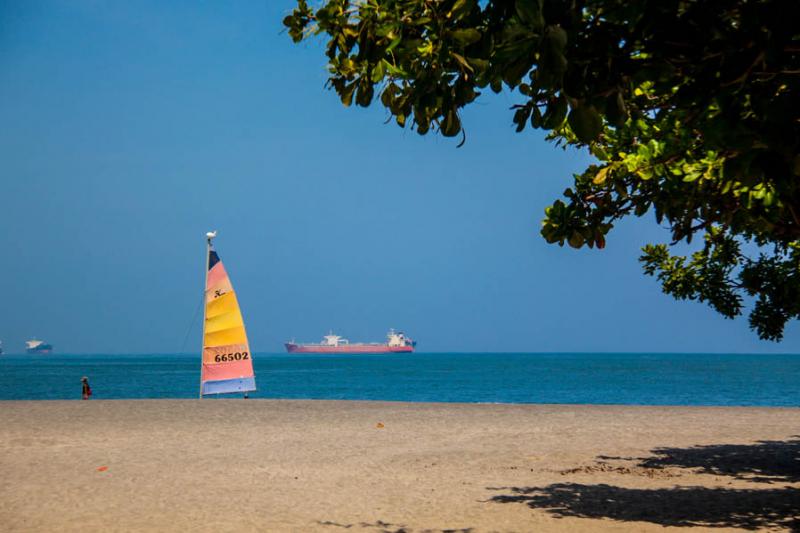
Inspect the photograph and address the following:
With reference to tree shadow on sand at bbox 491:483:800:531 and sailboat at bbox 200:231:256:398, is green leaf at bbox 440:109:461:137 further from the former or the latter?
sailboat at bbox 200:231:256:398

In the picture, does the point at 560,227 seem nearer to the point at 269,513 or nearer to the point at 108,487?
the point at 269,513

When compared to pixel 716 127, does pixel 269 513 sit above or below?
below

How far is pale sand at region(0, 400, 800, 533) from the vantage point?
1034cm

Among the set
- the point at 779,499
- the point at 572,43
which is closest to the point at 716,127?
the point at 572,43

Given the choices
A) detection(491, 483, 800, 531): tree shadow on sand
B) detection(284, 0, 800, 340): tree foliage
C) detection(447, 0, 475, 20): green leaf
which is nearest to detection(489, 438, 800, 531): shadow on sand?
detection(491, 483, 800, 531): tree shadow on sand

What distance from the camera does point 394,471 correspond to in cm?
1425

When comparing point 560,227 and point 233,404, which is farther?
point 233,404

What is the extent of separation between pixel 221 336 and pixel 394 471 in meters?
21.1

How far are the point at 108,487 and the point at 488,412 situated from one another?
50.6ft

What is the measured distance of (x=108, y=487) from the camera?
12727 millimetres

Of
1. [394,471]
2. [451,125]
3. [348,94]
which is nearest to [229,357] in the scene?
[394,471]

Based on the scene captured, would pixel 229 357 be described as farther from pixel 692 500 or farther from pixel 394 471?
A: pixel 692 500

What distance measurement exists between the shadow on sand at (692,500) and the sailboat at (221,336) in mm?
22506

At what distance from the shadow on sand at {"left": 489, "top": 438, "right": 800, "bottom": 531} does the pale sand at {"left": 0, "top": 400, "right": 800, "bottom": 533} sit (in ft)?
→ 0.13
